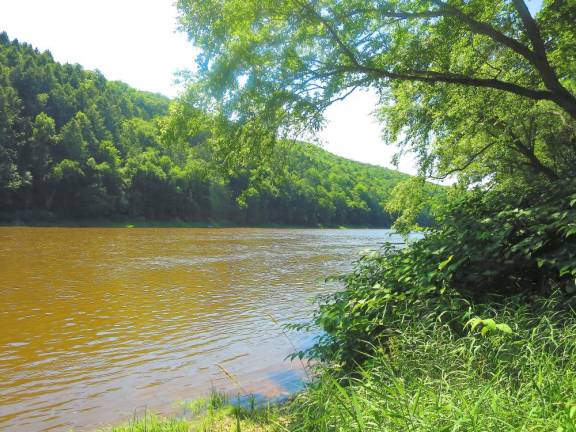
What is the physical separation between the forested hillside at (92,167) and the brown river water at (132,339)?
2855 centimetres

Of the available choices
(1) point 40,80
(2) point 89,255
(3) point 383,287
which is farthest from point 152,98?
(3) point 383,287

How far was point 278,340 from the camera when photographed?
9922 millimetres

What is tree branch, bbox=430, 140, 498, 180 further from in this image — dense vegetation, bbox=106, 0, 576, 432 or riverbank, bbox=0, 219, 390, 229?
riverbank, bbox=0, 219, 390, 229

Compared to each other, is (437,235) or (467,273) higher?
(437,235)

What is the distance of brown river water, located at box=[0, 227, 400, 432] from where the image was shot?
6.58 metres

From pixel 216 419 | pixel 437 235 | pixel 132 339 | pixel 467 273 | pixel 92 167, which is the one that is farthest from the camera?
pixel 92 167

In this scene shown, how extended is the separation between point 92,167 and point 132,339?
72987 mm

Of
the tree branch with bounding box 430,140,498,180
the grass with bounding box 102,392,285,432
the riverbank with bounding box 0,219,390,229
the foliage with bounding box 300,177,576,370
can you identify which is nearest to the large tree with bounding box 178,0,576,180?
the foliage with bounding box 300,177,576,370

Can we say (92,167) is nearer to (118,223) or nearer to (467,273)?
(118,223)

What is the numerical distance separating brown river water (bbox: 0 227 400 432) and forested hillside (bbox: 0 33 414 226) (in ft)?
93.7

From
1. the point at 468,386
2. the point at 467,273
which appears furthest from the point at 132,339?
the point at 468,386

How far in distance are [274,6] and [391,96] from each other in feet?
18.7

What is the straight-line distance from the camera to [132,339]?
9.77 m

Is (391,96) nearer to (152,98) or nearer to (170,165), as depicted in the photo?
(170,165)
